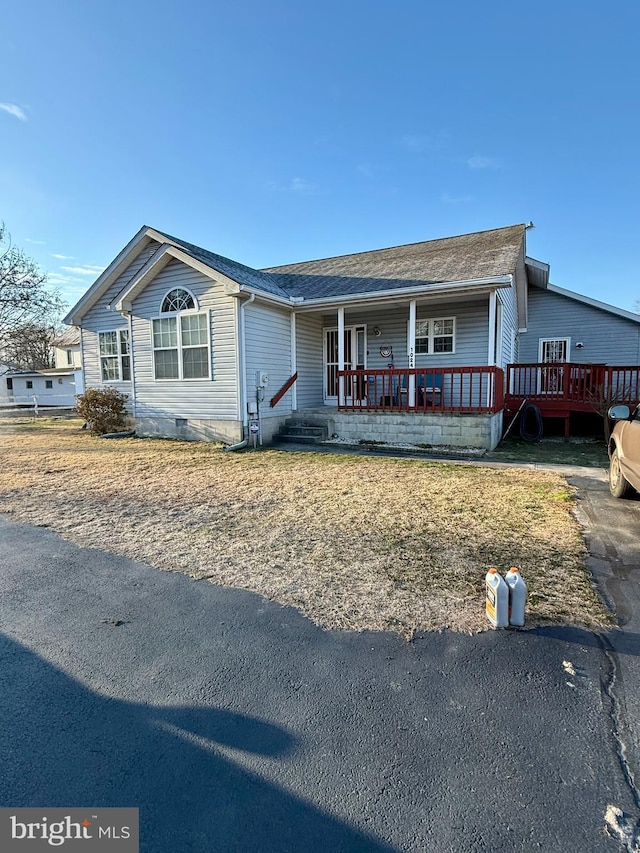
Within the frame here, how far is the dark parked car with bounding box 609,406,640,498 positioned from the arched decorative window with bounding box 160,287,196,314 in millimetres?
9447

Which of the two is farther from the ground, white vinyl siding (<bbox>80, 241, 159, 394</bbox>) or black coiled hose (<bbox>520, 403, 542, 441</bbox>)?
white vinyl siding (<bbox>80, 241, 159, 394</bbox>)

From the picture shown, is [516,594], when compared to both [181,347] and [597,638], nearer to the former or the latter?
[597,638]

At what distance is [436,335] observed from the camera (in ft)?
38.9

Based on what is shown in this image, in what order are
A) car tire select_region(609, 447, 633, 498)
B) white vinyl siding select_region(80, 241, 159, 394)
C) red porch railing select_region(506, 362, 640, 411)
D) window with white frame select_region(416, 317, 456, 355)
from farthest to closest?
1. white vinyl siding select_region(80, 241, 159, 394)
2. window with white frame select_region(416, 317, 456, 355)
3. red porch railing select_region(506, 362, 640, 411)
4. car tire select_region(609, 447, 633, 498)

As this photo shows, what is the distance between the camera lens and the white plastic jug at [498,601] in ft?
8.53

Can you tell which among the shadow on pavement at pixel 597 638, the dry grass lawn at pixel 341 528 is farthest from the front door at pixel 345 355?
the shadow on pavement at pixel 597 638

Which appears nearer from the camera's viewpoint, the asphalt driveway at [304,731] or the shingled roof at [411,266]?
the asphalt driveway at [304,731]

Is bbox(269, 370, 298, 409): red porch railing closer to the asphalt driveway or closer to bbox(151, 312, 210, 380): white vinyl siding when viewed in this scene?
bbox(151, 312, 210, 380): white vinyl siding

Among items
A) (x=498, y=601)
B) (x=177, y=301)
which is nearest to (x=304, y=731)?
(x=498, y=601)

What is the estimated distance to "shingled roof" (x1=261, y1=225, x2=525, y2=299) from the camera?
10219 mm

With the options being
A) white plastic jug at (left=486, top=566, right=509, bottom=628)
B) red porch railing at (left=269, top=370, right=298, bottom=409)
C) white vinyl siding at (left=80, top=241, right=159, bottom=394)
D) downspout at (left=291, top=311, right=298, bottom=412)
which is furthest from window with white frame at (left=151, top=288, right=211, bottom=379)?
white plastic jug at (left=486, top=566, right=509, bottom=628)

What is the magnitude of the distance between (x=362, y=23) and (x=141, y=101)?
19.7ft

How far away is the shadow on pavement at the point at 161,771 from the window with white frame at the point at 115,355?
1249 cm

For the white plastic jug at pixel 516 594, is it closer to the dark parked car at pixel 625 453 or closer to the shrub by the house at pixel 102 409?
the dark parked car at pixel 625 453
